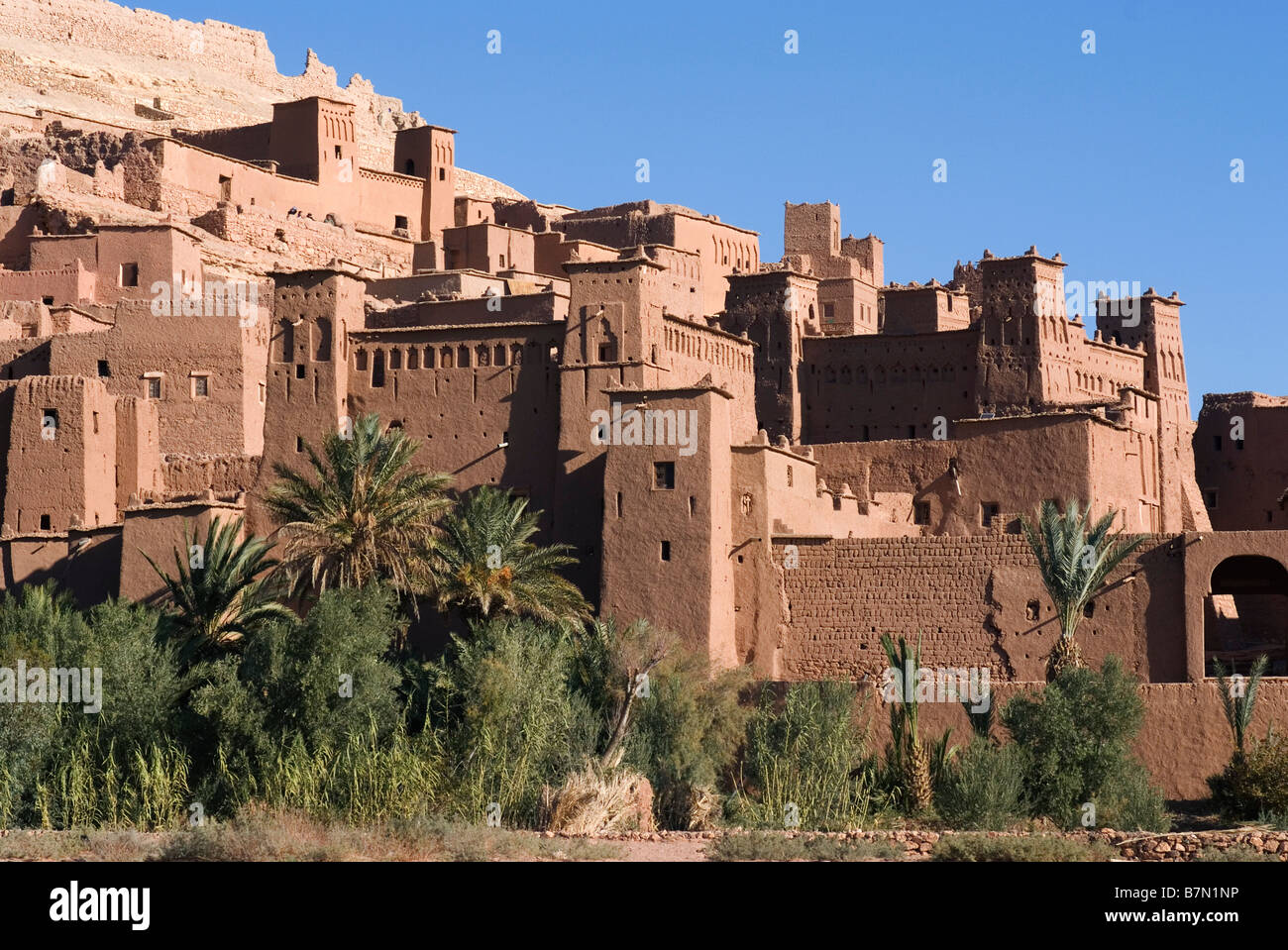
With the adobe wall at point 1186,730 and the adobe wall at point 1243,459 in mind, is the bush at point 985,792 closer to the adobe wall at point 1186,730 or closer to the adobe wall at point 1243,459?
the adobe wall at point 1186,730

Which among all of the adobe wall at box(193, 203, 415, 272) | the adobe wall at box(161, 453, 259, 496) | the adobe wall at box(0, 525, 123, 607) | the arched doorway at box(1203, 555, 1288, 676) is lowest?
the arched doorway at box(1203, 555, 1288, 676)

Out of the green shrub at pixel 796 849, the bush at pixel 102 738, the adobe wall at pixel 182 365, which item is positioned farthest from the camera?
the adobe wall at pixel 182 365

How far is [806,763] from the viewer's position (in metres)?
29.3

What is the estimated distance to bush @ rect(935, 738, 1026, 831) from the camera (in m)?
27.2

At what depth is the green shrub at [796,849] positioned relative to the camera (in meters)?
22.3

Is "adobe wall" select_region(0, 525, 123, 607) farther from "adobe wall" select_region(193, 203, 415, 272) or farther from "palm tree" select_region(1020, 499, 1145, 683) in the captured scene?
"palm tree" select_region(1020, 499, 1145, 683)

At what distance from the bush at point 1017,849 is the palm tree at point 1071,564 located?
846 centimetres

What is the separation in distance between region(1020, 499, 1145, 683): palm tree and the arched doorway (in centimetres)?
170

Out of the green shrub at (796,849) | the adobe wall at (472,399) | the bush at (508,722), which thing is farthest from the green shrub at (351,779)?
the adobe wall at (472,399)

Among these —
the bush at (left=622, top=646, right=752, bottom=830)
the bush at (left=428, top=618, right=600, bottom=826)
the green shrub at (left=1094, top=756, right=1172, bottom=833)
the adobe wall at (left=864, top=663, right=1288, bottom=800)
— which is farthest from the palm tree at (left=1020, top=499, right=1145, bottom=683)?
the bush at (left=428, top=618, right=600, bottom=826)

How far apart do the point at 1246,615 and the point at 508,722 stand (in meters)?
20.6

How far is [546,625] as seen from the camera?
33281 millimetres
